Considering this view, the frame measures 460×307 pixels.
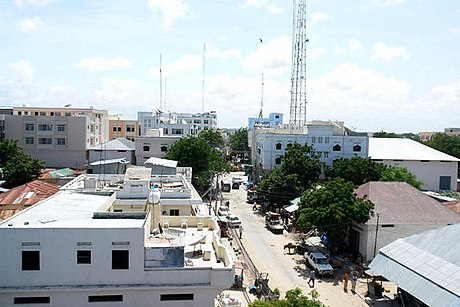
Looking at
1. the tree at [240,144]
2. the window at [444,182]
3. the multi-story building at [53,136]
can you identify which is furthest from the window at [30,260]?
the tree at [240,144]

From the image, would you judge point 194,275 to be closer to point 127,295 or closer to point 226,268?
point 226,268

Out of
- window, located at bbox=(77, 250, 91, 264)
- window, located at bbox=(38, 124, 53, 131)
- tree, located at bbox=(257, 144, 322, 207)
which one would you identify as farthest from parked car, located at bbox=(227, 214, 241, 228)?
window, located at bbox=(38, 124, 53, 131)

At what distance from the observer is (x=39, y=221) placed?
14.8 meters

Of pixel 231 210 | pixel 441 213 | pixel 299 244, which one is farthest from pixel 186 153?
pixel 441 213

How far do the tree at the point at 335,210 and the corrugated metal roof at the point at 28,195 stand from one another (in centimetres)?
1759

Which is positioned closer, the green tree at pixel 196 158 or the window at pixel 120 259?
the window at pixel 120 259

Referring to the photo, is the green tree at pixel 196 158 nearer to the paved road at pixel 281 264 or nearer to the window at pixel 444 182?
the paved road at pixel 281 264

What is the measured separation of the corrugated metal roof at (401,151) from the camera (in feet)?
163

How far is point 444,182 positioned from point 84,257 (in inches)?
1811

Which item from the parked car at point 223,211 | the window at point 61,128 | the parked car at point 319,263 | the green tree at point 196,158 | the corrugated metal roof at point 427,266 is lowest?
the parked car at point 319,263

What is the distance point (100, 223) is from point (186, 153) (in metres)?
28.0

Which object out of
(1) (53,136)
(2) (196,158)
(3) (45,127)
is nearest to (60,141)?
(1) (53,136)

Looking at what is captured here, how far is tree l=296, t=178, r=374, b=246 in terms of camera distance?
24.7 metres

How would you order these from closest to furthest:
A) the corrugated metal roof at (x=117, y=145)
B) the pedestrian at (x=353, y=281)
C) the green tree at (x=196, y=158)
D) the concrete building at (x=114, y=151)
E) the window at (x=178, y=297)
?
the window at (x=178, y=297)
the pedestrian at (x=353, y=281)
the green tree at (x=196, y=158)
the concrete building at (x=114, y=151)
the corrugated metal roof at (x=117, y=145)
